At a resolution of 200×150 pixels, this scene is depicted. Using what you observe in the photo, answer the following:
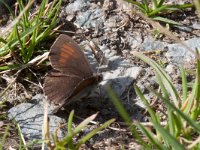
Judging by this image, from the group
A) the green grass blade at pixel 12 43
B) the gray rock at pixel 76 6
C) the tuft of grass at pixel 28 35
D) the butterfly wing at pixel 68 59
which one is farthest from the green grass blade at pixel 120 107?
the gray rock at pixel 76 6

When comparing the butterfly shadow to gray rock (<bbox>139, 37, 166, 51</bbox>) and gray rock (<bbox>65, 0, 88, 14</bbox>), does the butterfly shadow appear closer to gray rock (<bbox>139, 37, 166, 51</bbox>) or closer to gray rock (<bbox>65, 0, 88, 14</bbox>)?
gray rock (<bbox>139, 37, 166, 51</bbox>)

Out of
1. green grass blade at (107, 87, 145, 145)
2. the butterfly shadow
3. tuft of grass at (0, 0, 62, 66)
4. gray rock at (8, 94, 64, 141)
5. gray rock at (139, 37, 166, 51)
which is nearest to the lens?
green grass blade at (107, 87, 145, 145)

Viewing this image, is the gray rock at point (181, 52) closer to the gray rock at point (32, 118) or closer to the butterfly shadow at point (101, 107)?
the butterfly shadow at point (101, 107)

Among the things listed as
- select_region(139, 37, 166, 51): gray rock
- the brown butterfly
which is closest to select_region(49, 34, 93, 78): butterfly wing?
the brown butterfly

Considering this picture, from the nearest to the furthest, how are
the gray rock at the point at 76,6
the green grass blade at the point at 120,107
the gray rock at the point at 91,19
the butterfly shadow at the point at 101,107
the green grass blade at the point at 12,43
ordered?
the green grass blade at the point at 120,107 < the butterfly shadow at the point at 101,107 < the green grass blade at the point at 12,43 < the gray rock at the point at 91,19 < the gray rock at the point at 76,6

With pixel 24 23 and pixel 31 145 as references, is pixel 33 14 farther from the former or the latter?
pixel 31 145

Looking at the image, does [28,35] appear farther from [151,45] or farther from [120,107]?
[120,107]
